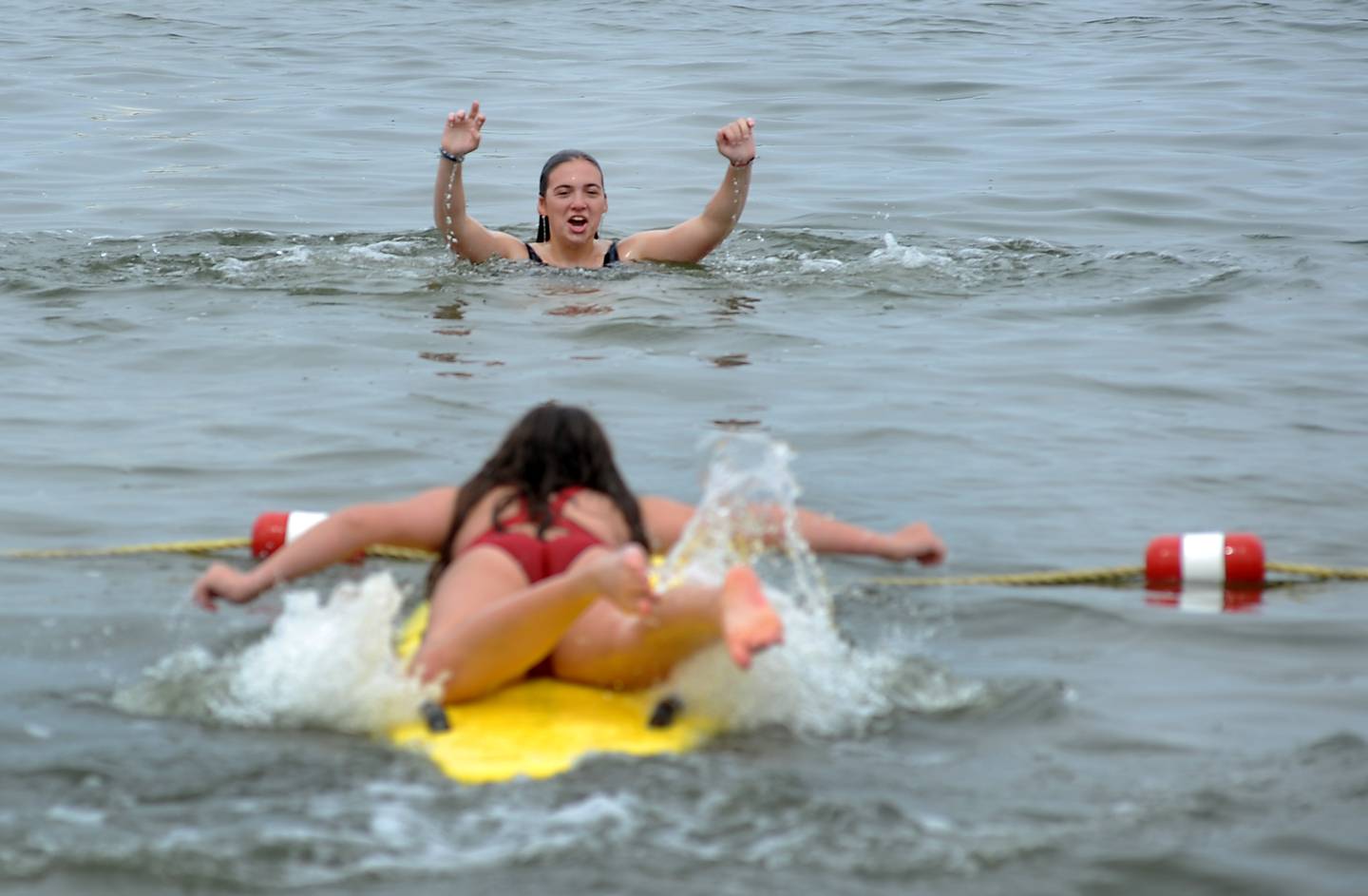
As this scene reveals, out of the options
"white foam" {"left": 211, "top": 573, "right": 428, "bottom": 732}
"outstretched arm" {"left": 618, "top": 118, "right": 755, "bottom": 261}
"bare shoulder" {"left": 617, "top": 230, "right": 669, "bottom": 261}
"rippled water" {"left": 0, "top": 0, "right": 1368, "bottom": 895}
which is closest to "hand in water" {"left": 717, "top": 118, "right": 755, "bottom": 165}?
"outstretched arm" {"left": 618, "top": 118, "right": 755, "bottom": 261}

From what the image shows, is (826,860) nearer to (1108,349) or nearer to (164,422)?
(164,422)

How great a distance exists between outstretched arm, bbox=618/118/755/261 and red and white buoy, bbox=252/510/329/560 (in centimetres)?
435

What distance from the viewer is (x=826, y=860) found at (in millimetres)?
4117

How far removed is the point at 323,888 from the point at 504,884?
39 cm

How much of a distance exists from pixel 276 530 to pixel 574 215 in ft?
15.0

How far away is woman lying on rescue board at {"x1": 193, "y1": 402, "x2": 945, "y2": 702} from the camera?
15.7ft

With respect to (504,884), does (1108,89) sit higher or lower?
higher

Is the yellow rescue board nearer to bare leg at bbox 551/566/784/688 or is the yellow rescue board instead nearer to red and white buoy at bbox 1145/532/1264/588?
bare leg at bbox 551/566/784/688

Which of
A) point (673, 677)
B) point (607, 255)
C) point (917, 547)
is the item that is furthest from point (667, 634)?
point (607, 255)

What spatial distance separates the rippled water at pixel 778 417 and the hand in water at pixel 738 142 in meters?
0.84

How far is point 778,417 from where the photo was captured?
827 cm

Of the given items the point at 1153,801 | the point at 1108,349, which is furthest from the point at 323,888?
the point at 1108,349

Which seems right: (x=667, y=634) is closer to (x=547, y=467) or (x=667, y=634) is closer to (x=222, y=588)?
(x=547, y=467)

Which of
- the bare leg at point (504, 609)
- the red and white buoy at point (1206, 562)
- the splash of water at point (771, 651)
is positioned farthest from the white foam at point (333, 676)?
the red and white buoy at point (1206, 562)
